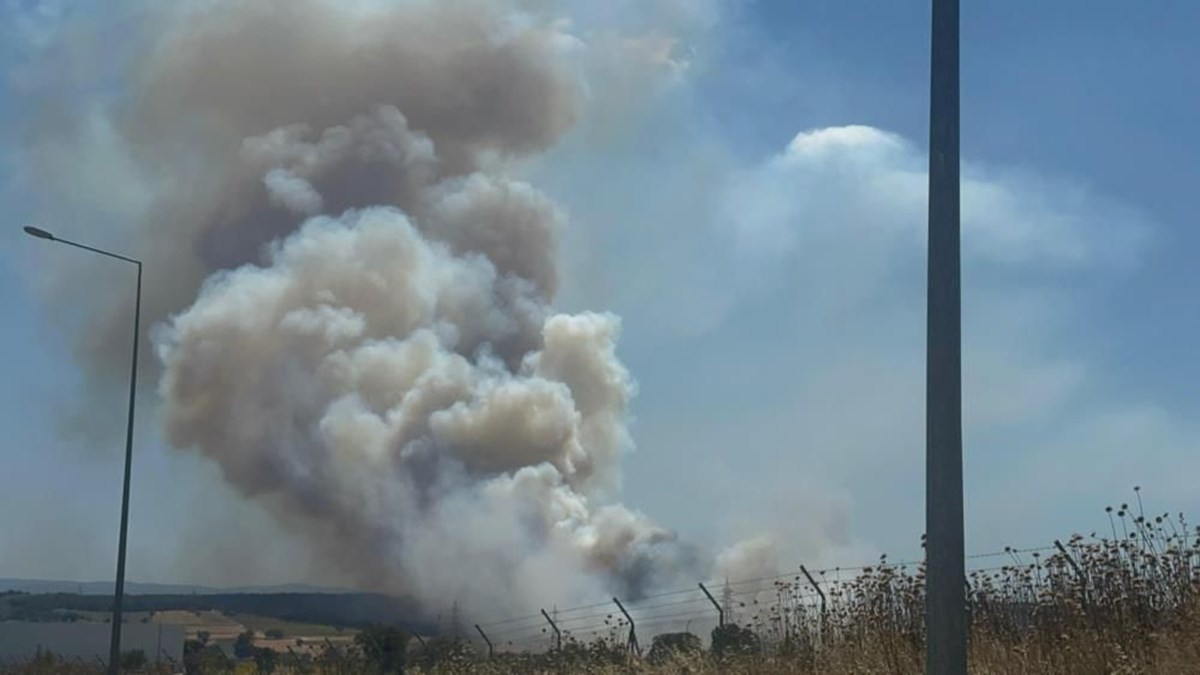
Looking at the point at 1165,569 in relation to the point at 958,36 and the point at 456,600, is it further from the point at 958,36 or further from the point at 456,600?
the point at 456,600

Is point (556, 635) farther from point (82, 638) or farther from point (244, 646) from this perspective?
point (82, 638)

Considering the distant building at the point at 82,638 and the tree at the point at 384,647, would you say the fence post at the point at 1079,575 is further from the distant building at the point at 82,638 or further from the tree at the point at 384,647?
the distant building at the point at 82,638

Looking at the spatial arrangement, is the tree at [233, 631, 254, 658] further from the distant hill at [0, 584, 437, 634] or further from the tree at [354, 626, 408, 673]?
the tree at [354, 626, 408, 673]

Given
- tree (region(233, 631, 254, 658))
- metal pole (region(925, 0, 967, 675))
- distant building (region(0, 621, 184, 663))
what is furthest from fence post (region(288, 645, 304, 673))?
distant building (region(0, 621, 184, 663))

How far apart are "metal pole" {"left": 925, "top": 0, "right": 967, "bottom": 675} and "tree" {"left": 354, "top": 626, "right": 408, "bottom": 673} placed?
68.0 ft

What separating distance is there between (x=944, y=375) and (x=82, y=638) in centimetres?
6385

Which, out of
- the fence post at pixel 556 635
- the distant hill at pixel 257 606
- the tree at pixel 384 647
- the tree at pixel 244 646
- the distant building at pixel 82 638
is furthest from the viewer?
the distant hill at pixel 257 606

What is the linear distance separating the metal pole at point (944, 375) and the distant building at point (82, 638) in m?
58.4

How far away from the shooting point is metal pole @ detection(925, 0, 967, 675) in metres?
7.02

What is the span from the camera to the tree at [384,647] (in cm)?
2775

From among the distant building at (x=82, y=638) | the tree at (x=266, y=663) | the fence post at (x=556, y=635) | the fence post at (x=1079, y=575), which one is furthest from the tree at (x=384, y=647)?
the distant building at (x=82, y=638)

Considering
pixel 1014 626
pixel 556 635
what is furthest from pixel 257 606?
pixel 1014 626

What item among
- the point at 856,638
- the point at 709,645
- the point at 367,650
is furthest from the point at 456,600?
the point at 856,638

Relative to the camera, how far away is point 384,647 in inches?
1180
